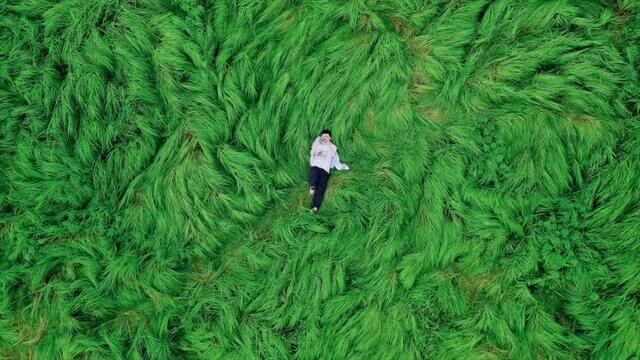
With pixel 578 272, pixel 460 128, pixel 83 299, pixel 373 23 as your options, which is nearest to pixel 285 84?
pixel 373 23

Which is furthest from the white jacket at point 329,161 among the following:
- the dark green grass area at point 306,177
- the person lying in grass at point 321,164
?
the dark green grass area at point 306,177

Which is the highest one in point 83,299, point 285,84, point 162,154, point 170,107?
point 285,84

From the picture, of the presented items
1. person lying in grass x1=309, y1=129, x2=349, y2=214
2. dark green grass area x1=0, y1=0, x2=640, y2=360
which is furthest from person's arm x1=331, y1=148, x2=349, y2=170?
dark green grass area x1=0, y1=0, x2=640, y2=360

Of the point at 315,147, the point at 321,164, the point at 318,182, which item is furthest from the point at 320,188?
the point at 315,147

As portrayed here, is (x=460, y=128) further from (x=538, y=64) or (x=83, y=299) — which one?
(x=83, y=299)

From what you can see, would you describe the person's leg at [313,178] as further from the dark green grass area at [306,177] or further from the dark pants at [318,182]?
the dark green grass area at [306,177]

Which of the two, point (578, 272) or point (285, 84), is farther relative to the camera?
point (285, 84)

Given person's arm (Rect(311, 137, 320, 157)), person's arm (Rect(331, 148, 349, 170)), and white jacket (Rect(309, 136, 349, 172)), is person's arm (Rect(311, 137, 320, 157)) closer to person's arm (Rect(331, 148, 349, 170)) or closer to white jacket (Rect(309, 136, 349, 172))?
white jacket (Rect(309, 136, 349, 172))
